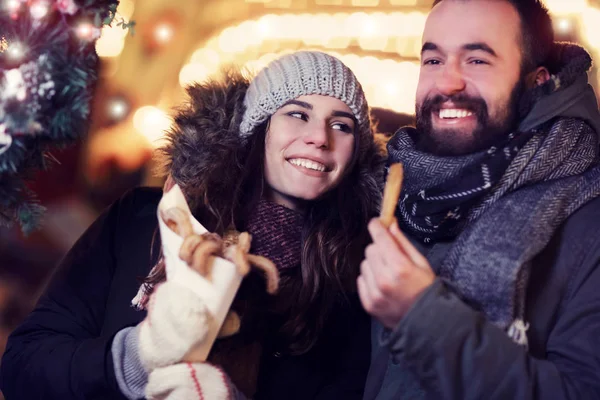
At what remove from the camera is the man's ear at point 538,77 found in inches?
59.5

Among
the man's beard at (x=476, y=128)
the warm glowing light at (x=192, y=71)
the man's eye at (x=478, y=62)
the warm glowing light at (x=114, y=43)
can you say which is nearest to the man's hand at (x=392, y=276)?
the man's beard at (x=476, y=128)

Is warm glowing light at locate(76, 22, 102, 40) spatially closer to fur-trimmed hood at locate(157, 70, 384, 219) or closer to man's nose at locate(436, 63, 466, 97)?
fur-trimmed hood at locate(157, 70, 384, 219)

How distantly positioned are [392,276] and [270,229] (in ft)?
2.02

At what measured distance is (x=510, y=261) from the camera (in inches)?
47.1

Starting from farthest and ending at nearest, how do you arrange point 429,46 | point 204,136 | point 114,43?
point 114,43 < point 204,136 < point 429,46

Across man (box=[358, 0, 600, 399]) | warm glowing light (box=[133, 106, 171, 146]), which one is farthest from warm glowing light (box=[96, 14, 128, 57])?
man (box=[358, 0, 600, 399])

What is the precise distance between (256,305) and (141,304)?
279mm

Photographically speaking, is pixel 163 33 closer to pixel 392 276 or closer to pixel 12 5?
pixel 12 5

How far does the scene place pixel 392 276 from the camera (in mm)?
1081

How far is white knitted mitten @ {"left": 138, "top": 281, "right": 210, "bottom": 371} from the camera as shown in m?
1.07

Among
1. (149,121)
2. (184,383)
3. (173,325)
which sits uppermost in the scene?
(173,325)

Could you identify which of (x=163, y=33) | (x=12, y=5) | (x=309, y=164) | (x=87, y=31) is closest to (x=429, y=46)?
(x=309, y=164)

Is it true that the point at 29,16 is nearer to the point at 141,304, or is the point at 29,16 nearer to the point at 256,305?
the point at 141,304

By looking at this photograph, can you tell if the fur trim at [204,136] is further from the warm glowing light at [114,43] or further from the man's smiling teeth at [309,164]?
the warm glowing light at [114,43]
